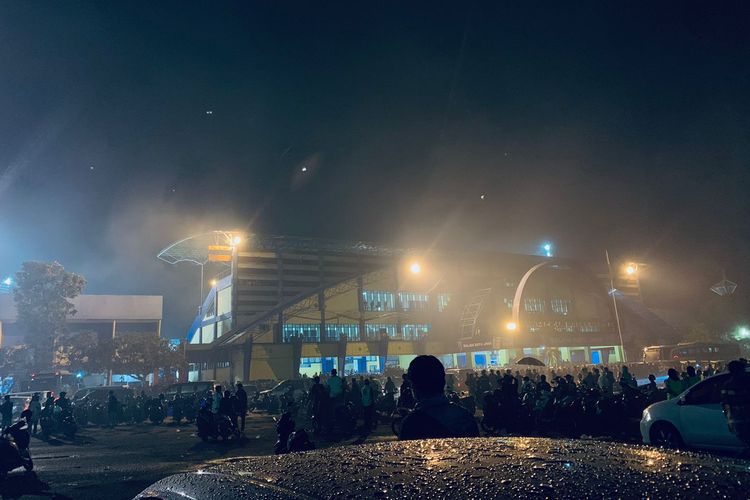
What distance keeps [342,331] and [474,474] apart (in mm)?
55490

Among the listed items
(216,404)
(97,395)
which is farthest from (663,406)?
(97,395)

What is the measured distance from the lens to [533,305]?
199 ft

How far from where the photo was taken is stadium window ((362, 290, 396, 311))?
58812 mm

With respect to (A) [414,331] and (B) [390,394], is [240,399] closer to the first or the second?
(B) [390,394]

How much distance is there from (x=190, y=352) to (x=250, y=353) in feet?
22.8

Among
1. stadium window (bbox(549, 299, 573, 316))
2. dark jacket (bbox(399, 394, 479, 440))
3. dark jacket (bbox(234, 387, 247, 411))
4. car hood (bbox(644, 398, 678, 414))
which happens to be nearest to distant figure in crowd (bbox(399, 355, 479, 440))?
dark jacket (bbox(399, 394, 479, 440))

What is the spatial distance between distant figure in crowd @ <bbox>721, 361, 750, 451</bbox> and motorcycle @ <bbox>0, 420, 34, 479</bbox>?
12.5 m

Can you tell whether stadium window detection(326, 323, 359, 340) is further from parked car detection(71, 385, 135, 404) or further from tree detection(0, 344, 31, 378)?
parked car detection(71, 385, 135, 404)

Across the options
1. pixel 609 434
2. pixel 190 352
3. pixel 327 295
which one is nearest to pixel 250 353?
pixel 190 352

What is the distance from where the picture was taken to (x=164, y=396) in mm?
21750

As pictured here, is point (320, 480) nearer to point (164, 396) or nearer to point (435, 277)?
point (164, 396)

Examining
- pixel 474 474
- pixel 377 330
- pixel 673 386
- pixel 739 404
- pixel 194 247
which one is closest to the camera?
pixel 474 474

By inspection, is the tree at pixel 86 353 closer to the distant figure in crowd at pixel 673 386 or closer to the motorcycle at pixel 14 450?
the motorcycle at pixel 14 450

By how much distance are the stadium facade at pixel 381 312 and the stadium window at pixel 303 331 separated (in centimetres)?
12
